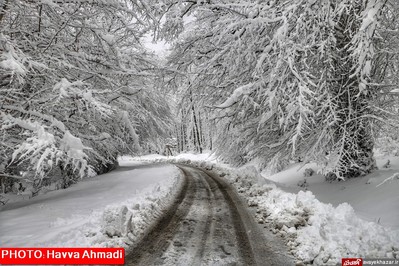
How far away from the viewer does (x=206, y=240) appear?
20.6 feet

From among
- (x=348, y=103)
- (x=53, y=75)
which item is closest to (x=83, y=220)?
(x=53, y=75)

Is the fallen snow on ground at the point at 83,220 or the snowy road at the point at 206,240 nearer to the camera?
the snowy road at the point at 206,240

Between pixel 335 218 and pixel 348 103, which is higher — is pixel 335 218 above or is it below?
below

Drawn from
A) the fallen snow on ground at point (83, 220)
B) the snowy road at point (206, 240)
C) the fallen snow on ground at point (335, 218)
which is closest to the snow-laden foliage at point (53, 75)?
the fallen snow on ground at point (83, 220)

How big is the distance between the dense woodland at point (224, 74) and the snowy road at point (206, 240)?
2.06 metres

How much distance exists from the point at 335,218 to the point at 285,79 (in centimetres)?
313

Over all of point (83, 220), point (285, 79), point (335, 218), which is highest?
point (285, 79)

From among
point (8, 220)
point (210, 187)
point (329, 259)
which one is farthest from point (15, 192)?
point (329, 259)

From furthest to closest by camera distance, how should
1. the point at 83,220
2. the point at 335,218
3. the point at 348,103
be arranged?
the point at 348,103 < the point at 83,220 < the point at 335,218

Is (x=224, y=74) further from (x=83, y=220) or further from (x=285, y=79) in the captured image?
(x=83, y=220)

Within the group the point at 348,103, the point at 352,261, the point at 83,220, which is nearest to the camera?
the point at 352,261

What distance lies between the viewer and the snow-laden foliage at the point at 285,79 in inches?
276

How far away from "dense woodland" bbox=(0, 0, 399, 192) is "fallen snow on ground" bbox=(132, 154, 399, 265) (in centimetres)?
92

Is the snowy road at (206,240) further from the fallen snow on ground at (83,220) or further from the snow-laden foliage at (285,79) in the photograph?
the snow-laden foliage at (285,79)
